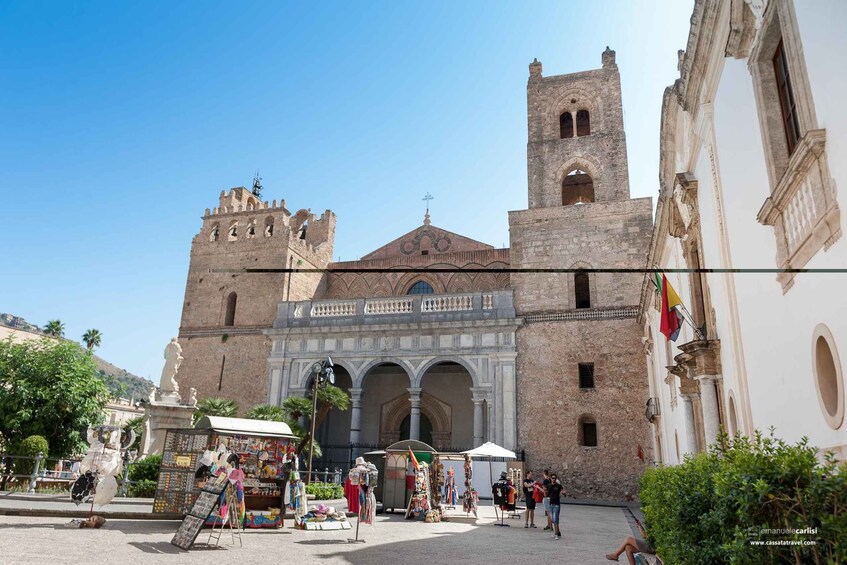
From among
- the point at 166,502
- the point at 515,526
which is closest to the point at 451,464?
the point at 515,526

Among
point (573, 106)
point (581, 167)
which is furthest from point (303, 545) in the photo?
point (573, 106)

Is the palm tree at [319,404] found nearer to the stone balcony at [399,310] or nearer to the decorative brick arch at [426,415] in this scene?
the stone balcony at [399,310]

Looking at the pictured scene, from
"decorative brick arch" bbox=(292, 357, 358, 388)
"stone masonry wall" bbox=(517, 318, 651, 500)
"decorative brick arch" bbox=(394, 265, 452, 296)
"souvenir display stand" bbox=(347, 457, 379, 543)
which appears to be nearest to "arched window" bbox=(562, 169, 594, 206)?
"decorative brick arch" bbox=(394, 265, 452, 296)

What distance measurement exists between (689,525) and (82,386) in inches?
730

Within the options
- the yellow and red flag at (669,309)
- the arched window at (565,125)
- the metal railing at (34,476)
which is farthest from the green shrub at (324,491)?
the arched window at (565,125)

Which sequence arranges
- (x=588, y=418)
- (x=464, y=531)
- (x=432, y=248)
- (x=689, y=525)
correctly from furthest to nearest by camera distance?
(x=432, y=248) → (x=588, y=418) → (x=464, y=531) → (x=689, y=525)

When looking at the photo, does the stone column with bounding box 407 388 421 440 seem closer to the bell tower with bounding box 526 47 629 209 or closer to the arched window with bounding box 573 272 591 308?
the arched window with bounding box 573 272 591 308

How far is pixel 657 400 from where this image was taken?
60.6 feet

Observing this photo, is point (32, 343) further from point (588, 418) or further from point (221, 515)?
point (588, 418)

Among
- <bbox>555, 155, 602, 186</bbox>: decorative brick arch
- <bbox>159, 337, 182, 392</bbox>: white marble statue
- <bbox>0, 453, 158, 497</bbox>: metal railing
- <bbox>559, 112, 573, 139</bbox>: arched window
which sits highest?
<bbox>559, 112, 573, 139</bbox>: arched window

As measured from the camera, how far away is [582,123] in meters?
27.0

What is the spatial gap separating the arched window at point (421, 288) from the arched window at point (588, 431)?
11.2 m

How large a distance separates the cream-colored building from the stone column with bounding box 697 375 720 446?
0.03m

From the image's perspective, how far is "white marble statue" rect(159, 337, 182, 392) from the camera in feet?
54.4
